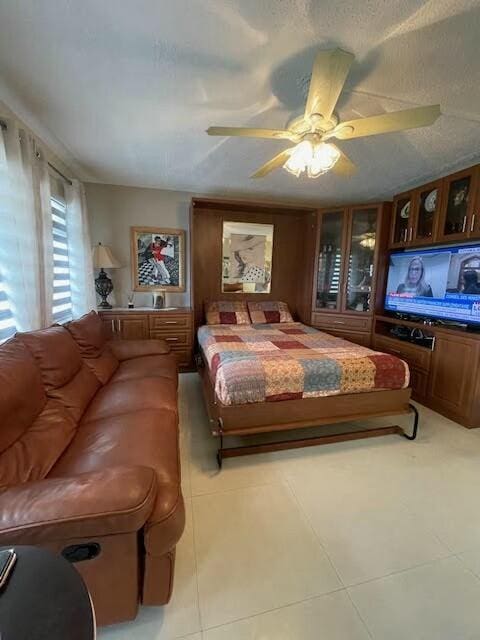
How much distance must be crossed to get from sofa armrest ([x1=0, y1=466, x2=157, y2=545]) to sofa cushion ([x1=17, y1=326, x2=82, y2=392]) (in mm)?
836

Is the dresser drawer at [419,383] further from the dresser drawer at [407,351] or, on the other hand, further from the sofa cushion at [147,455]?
the sofa cushion at [147,455]

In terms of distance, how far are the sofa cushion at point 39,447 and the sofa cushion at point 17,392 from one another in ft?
0.12

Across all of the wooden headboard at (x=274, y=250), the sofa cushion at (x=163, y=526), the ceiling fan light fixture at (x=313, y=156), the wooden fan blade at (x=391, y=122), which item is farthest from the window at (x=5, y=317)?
the wooden fan blade at (x=391, y=122)

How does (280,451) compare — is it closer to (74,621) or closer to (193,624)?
(193,624)

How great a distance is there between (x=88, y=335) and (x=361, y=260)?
335 cm

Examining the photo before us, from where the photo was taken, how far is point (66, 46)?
4.45 ft

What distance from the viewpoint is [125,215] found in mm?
3533

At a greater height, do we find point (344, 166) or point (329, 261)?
point (344, 166)

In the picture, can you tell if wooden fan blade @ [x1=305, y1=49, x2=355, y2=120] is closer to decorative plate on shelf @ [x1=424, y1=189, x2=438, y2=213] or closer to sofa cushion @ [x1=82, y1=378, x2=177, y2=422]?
sofa cushion @ [x1=82, y1=378, x2=177, y2=422]

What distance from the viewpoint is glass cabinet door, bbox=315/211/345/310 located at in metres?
3.75

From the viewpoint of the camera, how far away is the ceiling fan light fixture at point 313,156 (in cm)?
165

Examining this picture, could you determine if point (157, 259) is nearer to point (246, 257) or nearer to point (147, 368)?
point (246, 257)

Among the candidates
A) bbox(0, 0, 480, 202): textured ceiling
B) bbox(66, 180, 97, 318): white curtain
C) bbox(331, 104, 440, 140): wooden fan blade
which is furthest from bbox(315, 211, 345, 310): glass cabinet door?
bbox(66, 180, 97, 318): white curtain

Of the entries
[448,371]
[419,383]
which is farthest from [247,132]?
[419,383]
